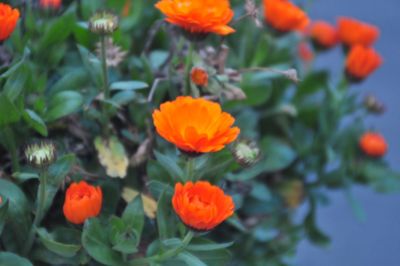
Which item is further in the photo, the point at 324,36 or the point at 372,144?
the point at 324,36

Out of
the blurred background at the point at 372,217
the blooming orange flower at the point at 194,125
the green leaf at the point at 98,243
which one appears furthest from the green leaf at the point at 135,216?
the blurred background at the point at 372,217

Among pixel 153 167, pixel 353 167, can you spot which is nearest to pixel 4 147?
pixel 153 167

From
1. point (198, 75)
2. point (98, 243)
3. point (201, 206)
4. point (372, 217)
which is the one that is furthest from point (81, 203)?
point (372, 217)

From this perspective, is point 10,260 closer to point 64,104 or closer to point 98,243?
point 98,243

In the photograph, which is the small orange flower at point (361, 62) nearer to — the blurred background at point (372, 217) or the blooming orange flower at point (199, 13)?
the blurred background at point (372, 217)

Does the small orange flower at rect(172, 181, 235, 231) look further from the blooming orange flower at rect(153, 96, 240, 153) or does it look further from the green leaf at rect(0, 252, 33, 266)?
the green leaf at rect(0, 252, 33, 266)

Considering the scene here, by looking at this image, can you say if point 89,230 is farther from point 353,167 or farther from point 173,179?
point 353,167

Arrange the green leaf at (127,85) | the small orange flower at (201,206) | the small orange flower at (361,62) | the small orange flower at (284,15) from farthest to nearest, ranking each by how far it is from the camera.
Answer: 1. the small orange flower at (361,62)
2. the small orange flower at (284,15)
3. the green leaf at (127,85)
4. the small orange flower at (201,206)
